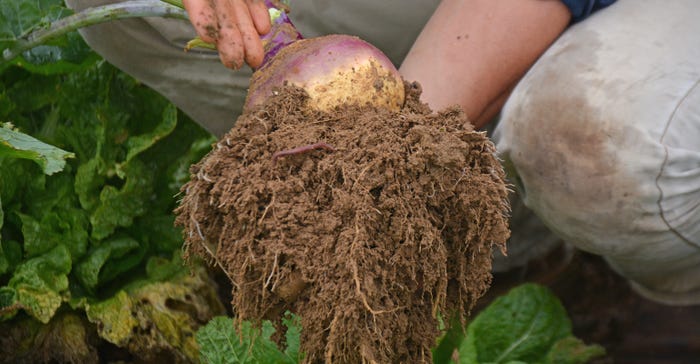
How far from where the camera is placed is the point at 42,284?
2084 millimetres

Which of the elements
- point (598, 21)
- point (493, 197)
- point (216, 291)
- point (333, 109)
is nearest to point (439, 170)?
point (493, 197)

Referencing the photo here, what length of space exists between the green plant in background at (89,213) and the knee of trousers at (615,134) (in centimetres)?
111

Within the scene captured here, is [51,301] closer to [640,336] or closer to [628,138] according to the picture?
[628,138]

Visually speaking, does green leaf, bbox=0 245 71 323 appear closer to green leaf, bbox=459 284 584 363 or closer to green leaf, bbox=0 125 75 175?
green leaf, bbox=0 125 75 175

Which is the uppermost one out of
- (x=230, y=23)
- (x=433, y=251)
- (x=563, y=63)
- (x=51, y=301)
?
(x=230, y=23)

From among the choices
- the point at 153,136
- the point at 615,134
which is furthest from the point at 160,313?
the point at 615,134

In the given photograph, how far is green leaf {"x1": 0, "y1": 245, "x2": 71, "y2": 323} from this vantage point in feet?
6.72

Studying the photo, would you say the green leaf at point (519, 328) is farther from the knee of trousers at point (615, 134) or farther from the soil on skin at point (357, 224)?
the soil on skin at point (357, 224)

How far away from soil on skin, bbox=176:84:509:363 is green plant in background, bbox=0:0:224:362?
0.92 m

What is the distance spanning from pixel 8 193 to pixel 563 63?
163cm

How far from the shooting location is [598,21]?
Answer: 1.63 metres

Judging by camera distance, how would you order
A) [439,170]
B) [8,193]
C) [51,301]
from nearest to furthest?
1. [439,170]
2. [51,301]
3. [8,193]

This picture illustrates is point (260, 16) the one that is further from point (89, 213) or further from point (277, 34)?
point (89, 213)

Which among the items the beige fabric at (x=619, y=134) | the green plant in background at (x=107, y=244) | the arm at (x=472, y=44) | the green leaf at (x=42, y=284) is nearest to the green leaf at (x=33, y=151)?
the green plant in background at (x=107, y=244)
